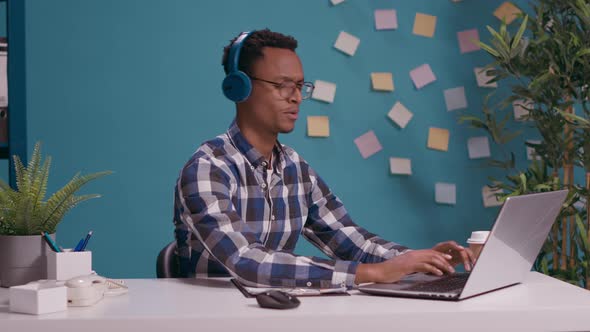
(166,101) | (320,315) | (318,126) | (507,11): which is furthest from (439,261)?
(507,11)

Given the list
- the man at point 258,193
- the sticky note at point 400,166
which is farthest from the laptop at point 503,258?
the sticky note at point 400,166

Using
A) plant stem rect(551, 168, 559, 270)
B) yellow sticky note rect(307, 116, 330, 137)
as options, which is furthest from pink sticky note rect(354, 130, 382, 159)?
plant stem rect(551, 168, 559, 270)

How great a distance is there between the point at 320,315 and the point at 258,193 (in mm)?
670

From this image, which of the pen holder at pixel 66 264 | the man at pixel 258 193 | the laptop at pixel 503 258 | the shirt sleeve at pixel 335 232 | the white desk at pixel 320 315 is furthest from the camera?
the shirt sleeve at pixel 335 232

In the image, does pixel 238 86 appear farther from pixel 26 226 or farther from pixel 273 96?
pixel 26 226

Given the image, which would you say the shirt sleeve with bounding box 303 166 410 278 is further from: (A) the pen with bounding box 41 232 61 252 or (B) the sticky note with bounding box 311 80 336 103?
(B) the sticky note with bounding box 311 80 336 103

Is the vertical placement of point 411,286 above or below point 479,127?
below

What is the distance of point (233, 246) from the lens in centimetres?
149

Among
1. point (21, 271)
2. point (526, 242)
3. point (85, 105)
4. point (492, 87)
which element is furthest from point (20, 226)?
point (492, 87)

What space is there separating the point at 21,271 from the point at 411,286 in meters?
0.75

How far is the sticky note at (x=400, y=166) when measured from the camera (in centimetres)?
303

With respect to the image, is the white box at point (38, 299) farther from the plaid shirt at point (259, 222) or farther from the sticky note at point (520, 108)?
the sticky note at point (520, 108)

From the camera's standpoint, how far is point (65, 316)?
1.17 metres

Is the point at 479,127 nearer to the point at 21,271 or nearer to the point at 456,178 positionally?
the point at 456,178
